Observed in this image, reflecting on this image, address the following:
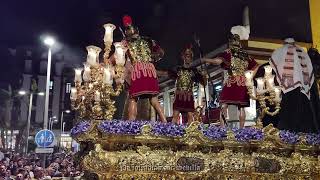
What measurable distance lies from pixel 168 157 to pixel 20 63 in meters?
55.3

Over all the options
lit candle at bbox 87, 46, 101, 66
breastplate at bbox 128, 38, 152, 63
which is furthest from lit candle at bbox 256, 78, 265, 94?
lit candle at bbox 87, 46, 101, 66

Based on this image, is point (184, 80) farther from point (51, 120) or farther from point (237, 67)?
point (51, 120)

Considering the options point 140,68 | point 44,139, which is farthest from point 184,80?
point 44,139

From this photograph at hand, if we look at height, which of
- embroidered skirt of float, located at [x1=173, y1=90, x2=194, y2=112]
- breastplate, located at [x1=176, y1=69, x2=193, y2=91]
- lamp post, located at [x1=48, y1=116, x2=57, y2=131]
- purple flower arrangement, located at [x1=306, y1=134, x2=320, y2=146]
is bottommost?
purple flower arrangement, located at [x1=306, y1=134, x2=320, y2=146]

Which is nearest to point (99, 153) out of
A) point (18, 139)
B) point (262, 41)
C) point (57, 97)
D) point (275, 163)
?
point (275, 163)

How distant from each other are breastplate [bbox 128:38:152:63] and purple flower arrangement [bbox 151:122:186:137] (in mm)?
1707

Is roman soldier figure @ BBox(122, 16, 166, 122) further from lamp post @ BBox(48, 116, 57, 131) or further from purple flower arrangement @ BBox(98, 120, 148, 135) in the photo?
lamp post @ BBox(48, 116, 57, 131)

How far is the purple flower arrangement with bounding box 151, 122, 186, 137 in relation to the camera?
20.0 ft

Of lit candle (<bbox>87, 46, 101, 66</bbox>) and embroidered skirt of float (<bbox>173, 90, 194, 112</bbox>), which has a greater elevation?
lit candle (<bbox>87, 46, 101, 66</bbox>)

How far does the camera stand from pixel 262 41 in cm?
1402

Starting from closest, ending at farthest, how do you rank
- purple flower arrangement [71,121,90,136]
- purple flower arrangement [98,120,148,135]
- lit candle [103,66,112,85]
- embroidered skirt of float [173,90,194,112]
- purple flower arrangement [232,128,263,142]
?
purple flower arrangement [98,120,148,135] → purple flower arrangement [71,121,90,136] → lit candle [103,66,112,85] → purple flower arrangement [232,128,263,142] → embroidered skirt of float [173,90,194,112]

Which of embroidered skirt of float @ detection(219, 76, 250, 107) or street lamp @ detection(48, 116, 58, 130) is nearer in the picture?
embroidered skirt of float @ detection(219, 76, 250, 107)

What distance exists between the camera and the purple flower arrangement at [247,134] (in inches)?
263

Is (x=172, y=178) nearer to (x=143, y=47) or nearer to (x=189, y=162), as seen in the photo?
(x=189, y=162)
